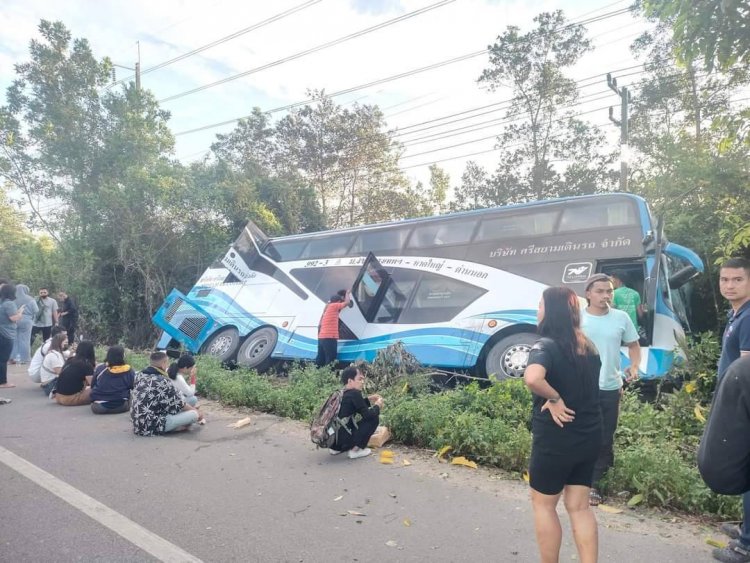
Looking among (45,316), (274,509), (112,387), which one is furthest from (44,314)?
(274,509)

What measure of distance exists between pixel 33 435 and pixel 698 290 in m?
10.7

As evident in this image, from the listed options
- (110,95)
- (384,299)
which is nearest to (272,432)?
(384,299)

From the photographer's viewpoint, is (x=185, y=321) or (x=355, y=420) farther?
(x=185, y=321)

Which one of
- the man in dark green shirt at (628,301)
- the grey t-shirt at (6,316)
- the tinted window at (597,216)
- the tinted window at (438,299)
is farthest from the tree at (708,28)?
the grey t-shirt at (6,316)

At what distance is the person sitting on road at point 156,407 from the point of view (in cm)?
648

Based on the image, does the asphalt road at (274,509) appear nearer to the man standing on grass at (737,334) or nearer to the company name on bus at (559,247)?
the man standing on grass at (737,334)

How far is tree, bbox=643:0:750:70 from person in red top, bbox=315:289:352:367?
648cm

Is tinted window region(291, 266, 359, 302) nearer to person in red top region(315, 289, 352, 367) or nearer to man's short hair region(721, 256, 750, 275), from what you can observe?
person in red top region(315, 289, 352, 367)

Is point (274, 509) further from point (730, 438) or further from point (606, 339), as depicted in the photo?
point (730, 438)

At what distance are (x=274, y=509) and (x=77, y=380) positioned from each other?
5.36 metres

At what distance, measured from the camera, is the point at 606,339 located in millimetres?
4309

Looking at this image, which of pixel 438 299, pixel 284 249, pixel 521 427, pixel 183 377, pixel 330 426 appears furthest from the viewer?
pixel 284 249

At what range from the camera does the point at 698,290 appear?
10.0 m

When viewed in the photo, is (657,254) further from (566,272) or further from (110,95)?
(110,95)
